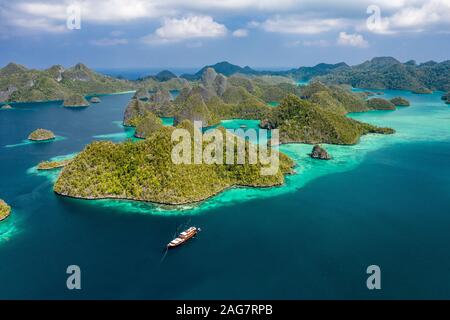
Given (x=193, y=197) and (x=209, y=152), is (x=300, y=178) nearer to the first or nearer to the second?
(x=209, y=152)

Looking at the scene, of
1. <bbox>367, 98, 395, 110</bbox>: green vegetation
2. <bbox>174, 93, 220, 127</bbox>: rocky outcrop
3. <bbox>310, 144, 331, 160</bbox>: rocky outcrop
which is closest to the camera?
<bbox>310, 144, 331, 160</bbox>: rocky outcrop

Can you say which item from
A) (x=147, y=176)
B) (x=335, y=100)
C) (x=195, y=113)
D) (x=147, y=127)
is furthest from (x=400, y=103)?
(x=147, y=176)

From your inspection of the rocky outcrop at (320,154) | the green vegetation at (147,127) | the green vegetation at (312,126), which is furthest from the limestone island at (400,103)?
the green vegetation at (147,127)

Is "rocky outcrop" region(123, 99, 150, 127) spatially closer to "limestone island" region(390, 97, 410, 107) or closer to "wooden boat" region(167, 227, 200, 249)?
"wooden boat" region(167, 227, 200, 249)

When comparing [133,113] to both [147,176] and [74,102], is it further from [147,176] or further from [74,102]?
[147,176]

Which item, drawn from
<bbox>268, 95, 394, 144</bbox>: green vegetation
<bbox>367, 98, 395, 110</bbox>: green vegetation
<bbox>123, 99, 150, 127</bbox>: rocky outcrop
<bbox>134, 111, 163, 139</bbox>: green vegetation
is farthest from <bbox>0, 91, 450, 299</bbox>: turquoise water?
<bbox>367, 98, 395, 110</bbox>: green vegetation
